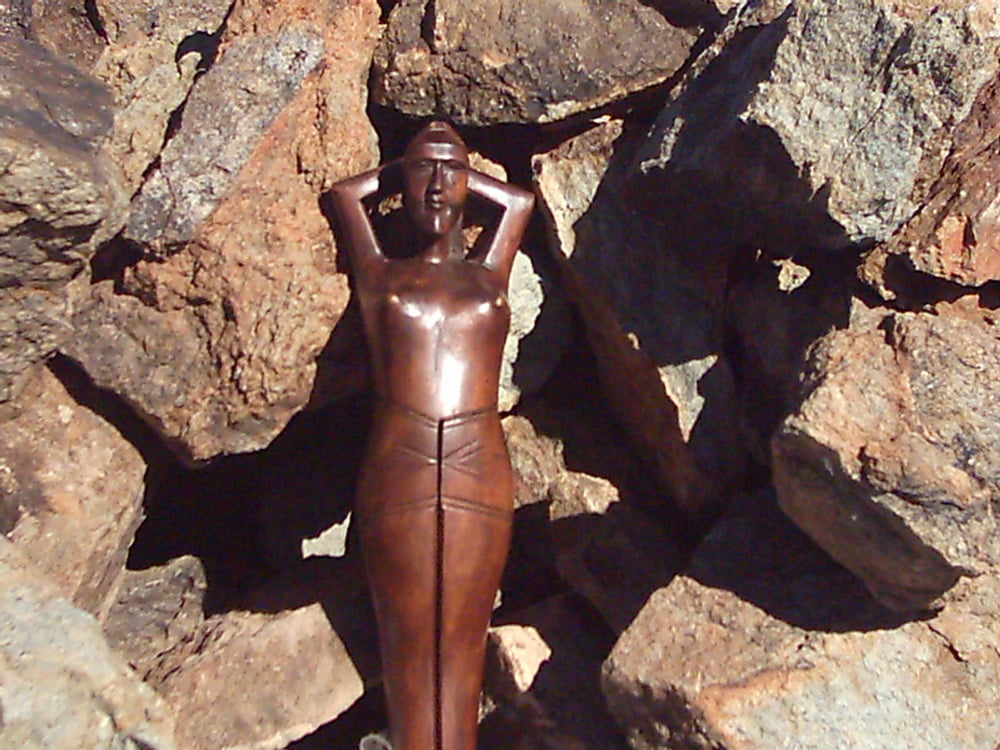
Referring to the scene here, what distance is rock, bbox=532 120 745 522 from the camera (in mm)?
2523

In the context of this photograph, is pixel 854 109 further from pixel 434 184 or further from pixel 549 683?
pixel 549 683

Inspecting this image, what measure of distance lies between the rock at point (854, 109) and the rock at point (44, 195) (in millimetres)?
1183

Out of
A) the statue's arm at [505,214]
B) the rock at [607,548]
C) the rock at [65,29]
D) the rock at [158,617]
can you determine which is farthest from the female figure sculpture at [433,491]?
the rock at [65,29]

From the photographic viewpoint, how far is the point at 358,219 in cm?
245

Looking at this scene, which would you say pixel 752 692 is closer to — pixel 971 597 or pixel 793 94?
pixel 971 597

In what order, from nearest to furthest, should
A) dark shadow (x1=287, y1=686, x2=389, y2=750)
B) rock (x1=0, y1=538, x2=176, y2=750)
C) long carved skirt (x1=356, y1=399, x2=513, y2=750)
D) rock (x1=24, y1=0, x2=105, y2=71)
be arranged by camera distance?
1. rock (x1=0, y1=538, x2=176, y2=750)
2. long carved skirt (x1=356, y1=399, x2=513, y2=750)
3. dark shadow (x1=287, y1=686, x2=389, y2=750)
4. rock (x1=24, y1=0, x2=105, y2=71)

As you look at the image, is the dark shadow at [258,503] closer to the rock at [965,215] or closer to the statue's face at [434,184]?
the statue's face at [434,184]

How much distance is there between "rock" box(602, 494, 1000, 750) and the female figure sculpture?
30 centimetres

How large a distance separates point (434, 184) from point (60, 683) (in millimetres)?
1166

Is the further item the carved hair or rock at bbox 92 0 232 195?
rock at bbox 92 0 232 195

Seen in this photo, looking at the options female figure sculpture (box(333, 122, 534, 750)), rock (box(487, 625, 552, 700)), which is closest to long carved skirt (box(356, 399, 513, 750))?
female figure sculpture (box(333, 122, 534, 750))

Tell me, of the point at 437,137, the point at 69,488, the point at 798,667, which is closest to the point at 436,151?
the point at 437,137

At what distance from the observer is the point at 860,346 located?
7.04ft

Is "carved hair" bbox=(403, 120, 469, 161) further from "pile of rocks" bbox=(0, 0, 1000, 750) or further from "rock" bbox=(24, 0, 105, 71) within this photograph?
"rock" bbox=(24, 0, 105, 71)
